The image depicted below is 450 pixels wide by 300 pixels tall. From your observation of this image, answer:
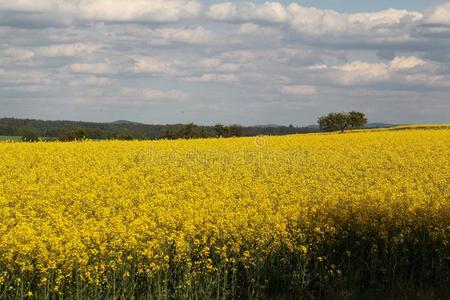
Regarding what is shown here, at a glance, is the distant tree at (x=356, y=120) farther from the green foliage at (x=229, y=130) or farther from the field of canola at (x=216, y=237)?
the field of canola at (x=216, y=237)

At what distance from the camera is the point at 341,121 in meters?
96.8

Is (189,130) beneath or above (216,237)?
above

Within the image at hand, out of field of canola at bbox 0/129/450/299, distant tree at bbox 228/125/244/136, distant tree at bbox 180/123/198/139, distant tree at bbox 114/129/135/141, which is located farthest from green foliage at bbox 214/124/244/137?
field of canola at bbox 0/129/450/299

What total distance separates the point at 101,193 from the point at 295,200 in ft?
15.6

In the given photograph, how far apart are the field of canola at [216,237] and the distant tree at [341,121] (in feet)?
252

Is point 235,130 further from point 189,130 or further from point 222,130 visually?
point 189,130

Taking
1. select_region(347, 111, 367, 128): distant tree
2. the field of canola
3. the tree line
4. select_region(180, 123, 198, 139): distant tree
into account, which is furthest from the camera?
select_region(347, 111, 367, 128): distant tree

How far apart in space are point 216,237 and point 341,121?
3475 inches

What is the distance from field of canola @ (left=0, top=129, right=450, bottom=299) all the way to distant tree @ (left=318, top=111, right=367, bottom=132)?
252ft

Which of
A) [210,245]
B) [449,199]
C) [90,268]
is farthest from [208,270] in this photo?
[449,199]

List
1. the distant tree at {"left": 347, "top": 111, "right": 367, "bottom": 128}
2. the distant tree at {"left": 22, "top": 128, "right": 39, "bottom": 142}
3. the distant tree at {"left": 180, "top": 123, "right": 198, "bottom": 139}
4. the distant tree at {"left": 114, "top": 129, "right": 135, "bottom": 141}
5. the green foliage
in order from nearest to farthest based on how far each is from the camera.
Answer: the distant tree at {"left": 22, "top": 128, "right": 39, "bottom": 142} → the distant tree at {"left": 114, "top": 129, "right": 135, "bottom": 141} → the distant tree at {"left": 180, "top": 123, "right": 198, "bottom": 139} → the green foliage → the distant tree at {"left": 347, "top": 111, "right": 367, "bottom": 128}

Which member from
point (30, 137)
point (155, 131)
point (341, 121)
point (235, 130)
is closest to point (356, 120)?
point (341, 121)

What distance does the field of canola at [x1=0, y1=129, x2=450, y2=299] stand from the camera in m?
9.56

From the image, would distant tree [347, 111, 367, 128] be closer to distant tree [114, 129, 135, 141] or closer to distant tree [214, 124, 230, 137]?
distant tree [214, 124, 230, 137]
